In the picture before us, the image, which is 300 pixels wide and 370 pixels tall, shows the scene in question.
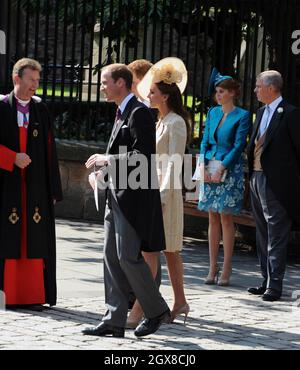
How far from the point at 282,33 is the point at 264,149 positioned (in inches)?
125

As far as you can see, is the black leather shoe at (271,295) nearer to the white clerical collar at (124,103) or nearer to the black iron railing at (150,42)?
the white clerical collar at (124,103)

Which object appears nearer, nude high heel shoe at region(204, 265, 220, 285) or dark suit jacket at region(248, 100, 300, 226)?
dark suit jacket at region(248, 100, 300, 226)

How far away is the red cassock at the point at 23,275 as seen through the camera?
27.1ft

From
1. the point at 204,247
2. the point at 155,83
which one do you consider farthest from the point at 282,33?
the point at 155,83

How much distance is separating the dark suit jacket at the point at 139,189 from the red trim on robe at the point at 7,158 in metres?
1.17

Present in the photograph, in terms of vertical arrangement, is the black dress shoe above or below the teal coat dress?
below

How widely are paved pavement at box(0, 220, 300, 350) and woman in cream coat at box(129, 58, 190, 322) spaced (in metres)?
0.41

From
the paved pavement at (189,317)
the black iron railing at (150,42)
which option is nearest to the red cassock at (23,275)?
the paved pavement at (189,317)

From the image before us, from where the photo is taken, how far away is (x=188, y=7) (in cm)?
1301

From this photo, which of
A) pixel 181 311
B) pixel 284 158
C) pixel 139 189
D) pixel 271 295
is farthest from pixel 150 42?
pixel 139 189

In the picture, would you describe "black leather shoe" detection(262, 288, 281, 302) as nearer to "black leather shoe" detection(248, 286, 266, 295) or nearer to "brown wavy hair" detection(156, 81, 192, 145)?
"black leather shoe" detection(248, 286, 266, 295)

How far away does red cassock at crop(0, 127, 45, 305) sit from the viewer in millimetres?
8258

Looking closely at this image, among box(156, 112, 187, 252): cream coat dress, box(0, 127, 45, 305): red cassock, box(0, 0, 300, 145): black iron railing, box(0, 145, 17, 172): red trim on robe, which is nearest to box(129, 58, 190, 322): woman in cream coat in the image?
box(156, 112, 187, 252): cream coat dress
